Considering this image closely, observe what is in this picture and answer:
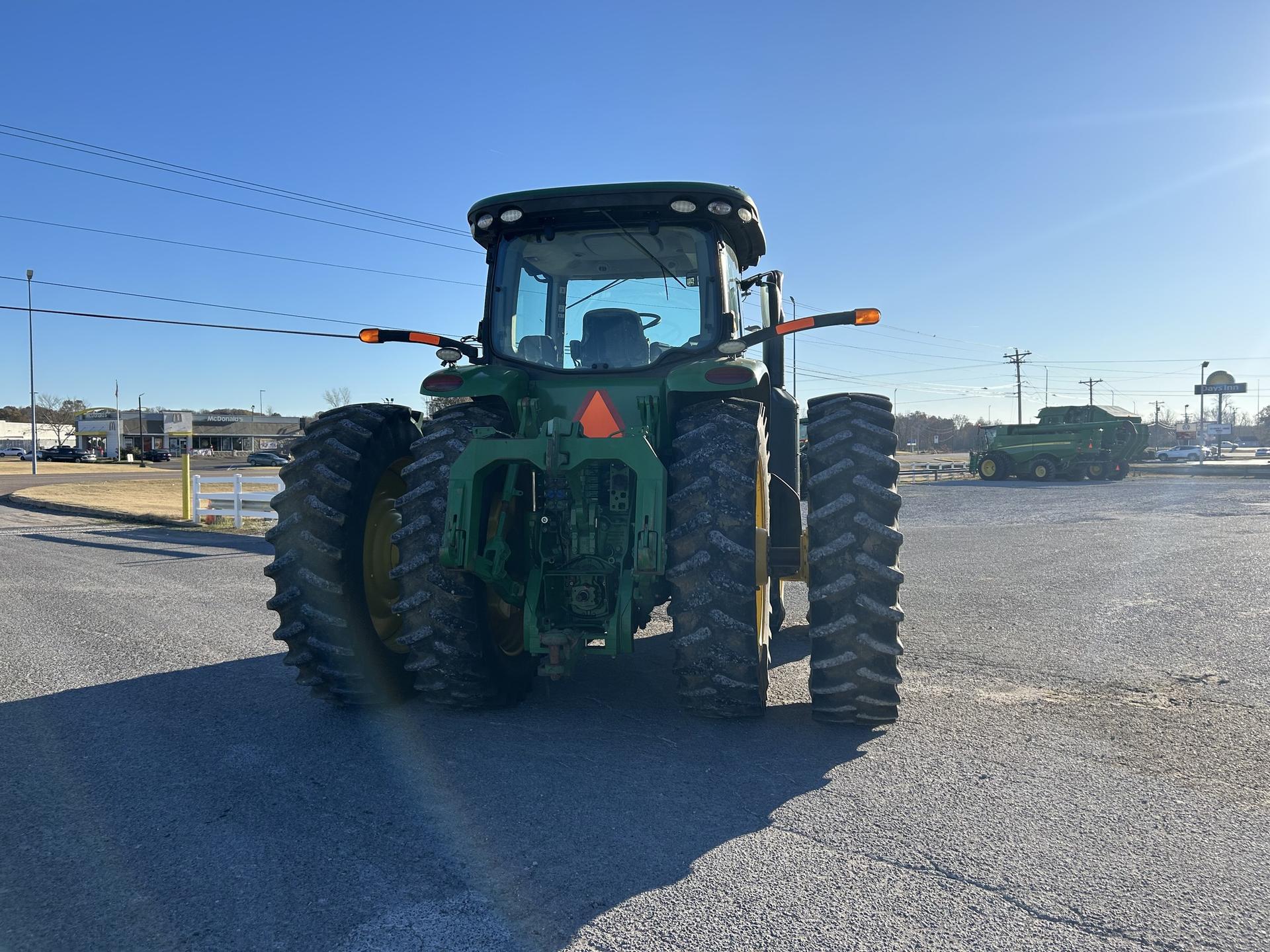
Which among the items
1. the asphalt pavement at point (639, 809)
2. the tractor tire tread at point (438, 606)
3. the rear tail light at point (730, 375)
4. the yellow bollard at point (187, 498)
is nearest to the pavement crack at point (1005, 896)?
the asphalt pavement at point (639, 809)

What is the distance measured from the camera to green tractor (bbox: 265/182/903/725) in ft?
13.5

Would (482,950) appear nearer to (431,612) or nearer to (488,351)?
(431,612)

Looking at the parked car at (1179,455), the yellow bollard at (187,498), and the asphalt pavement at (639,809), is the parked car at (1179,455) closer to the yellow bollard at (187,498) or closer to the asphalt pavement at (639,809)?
the yellow bollard at (187,498)

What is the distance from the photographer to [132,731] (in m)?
4.31

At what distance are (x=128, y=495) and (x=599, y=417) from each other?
28.8m

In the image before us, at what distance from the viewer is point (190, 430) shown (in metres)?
104

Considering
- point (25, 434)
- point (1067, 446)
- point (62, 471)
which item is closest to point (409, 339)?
point (1067, 446)

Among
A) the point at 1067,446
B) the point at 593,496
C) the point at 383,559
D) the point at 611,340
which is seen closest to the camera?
the point at 593,496

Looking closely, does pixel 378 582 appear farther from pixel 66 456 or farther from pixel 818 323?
pixel 66 456

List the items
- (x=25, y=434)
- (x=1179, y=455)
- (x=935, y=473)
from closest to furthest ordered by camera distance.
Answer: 1. (x=935, y=473)
2. (x=1179, y=455)
3. (x=25, y=434)

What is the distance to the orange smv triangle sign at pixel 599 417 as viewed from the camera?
4496 millimetres

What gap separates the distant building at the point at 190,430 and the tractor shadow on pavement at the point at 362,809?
106 meters

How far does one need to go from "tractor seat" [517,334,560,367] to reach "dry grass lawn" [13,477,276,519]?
1413 cm

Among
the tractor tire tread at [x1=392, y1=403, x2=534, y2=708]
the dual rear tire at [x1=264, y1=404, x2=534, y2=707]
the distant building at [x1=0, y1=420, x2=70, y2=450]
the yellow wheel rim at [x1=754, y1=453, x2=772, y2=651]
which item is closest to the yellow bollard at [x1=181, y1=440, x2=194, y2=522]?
the dual rear tire at [x1=264, y1=404, x2=534, y2=707]
